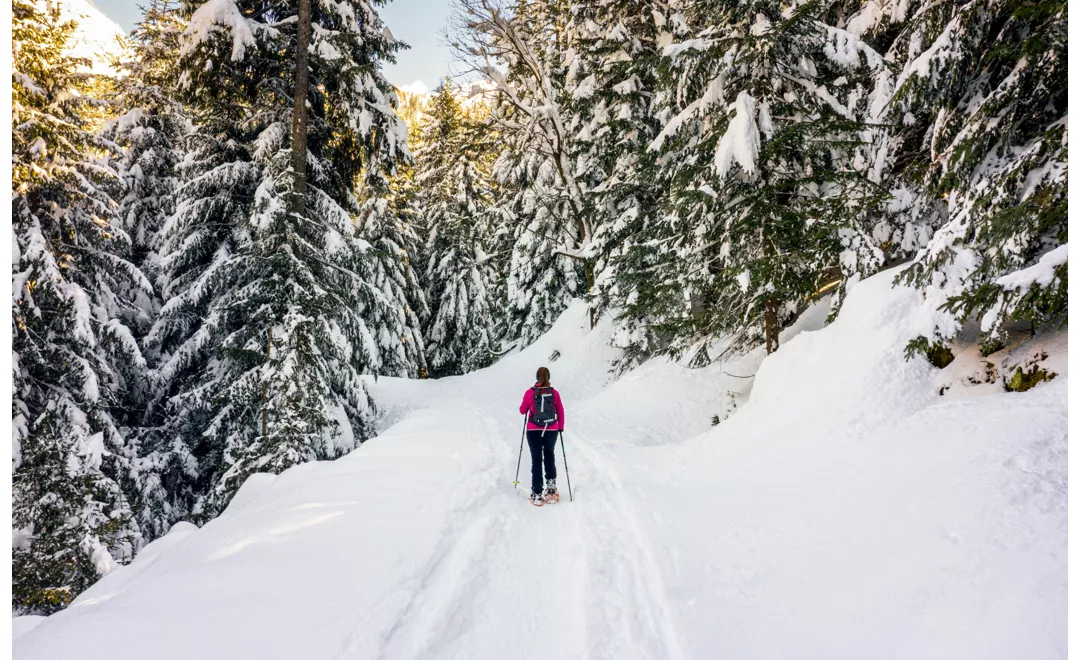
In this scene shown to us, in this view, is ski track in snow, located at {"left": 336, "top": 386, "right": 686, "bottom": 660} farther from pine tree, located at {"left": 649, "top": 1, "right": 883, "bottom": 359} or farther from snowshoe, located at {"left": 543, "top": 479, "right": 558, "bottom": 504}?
pine tree, located at {"left": 649, "top": 1, "right": 883, "bottom": 359}

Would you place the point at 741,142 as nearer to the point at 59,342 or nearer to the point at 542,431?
the point at 542,431

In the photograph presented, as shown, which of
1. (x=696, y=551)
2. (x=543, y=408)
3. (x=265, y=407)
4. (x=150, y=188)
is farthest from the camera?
(x=150, y=188)

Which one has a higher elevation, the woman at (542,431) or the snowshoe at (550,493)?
the woman at (542,431)

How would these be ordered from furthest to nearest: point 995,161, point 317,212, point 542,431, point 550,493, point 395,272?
point 395,272 < point 317,212 < point 542,431 < point 550,493 < point 995,161

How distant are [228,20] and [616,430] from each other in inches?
467

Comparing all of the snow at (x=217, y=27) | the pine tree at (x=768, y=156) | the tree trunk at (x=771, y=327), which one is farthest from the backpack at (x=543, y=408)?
the snow at (x=217, y=27)

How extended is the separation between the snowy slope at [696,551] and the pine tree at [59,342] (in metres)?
3.45

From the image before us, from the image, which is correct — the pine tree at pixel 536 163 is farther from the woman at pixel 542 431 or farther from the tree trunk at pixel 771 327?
the woman at pixel 542 431

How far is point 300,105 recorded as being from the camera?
10664mm

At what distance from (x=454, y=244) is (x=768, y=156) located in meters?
20.3

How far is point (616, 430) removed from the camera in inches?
454

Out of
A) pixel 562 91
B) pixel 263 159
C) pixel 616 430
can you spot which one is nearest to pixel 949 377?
pixel 616 430

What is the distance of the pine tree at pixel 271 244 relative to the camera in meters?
9.98

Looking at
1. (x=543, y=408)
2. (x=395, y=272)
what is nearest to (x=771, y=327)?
(x=543, y=408)
